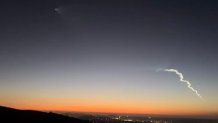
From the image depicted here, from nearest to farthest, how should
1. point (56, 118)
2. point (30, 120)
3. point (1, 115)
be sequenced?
point (1, 115) → point (30, 120) → point (56, 118)

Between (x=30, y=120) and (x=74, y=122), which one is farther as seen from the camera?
(x=74, y=122)

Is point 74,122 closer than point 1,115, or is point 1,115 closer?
point 1,115

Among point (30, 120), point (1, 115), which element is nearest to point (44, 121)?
point (30, 120)

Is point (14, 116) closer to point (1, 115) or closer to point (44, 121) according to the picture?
point (1, 115)

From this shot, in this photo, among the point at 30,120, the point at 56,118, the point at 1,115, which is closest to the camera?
the point at 1,115

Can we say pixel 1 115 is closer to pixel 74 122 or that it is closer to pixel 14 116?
pixel 14 116

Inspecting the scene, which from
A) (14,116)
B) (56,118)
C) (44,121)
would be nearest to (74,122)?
(56,118)

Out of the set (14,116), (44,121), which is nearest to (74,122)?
(44,121)
